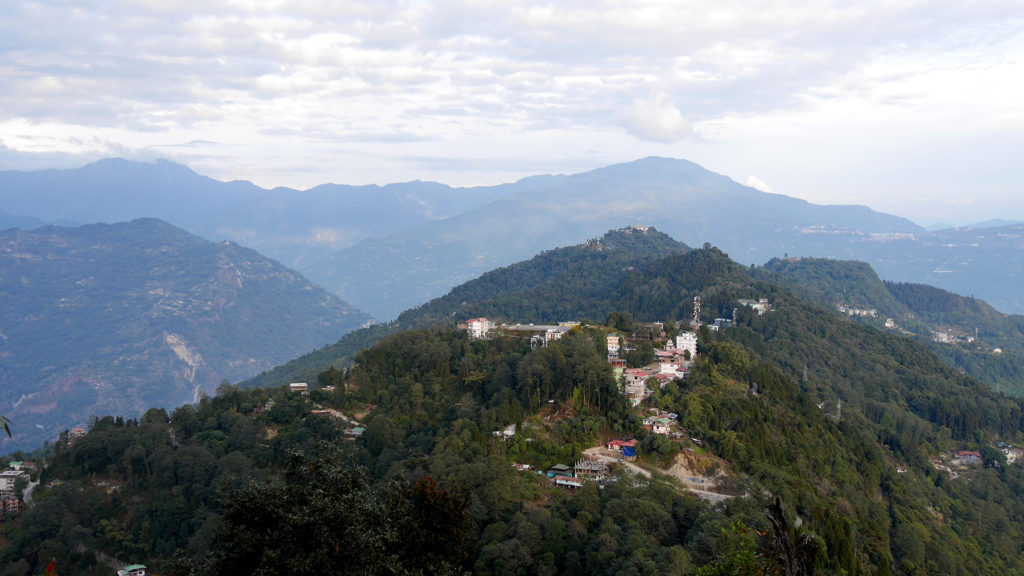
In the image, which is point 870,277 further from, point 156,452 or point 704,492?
point 156,452

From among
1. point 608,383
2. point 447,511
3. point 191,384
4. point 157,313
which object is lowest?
point 191,384

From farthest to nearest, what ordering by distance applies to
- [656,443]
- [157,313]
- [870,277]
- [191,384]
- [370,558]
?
1. [157,313]
2. [191,384]
3. [870,277]
4. [656,443]
5. [370,558]

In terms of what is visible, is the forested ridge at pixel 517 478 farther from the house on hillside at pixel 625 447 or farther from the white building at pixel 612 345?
the white building at pixel 612 345

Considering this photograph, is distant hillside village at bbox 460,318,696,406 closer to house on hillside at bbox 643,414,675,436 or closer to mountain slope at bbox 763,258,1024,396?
house on hillside at bbox 643,414,675,436

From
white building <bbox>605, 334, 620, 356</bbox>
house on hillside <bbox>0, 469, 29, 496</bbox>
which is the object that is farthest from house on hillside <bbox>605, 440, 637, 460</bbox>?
house on hillside <bbox>0, 469, 29, 496</bbox>

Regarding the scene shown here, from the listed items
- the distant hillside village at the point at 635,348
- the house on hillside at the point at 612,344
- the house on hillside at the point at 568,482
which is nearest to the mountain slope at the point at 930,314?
the distant hillside village at the point at 635,348

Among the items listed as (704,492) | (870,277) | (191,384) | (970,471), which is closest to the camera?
(704,492)

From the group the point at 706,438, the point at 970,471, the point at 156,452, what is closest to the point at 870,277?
the point at 970,471
